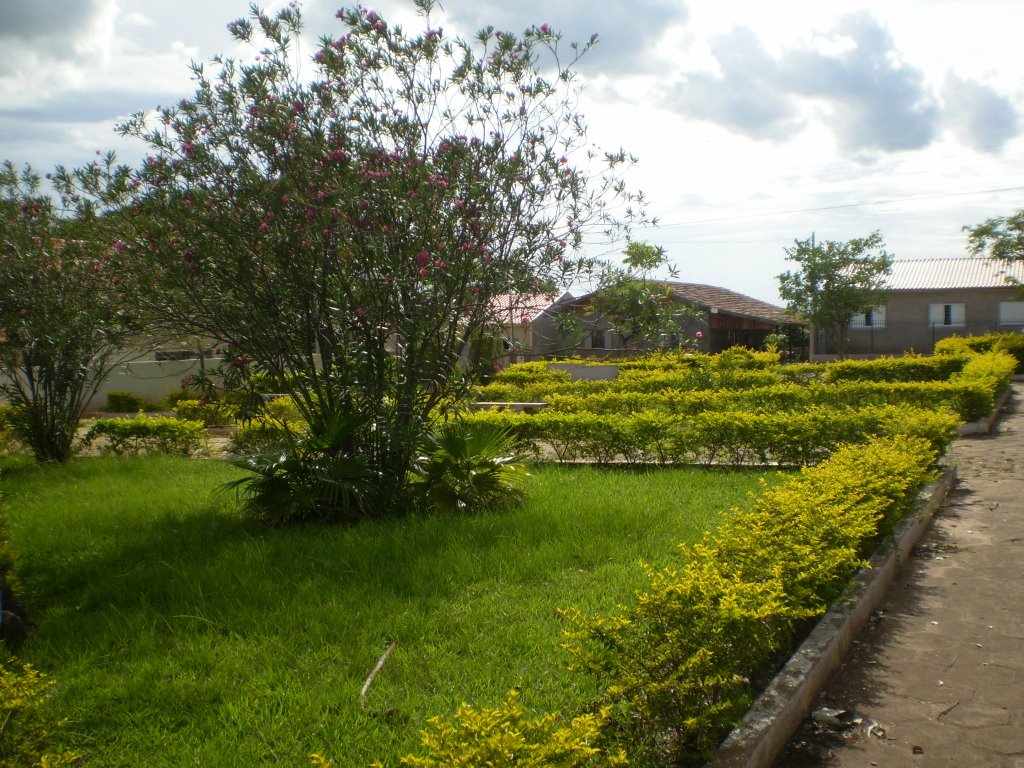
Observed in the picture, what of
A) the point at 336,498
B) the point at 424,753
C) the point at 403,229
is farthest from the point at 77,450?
the point at 424,753

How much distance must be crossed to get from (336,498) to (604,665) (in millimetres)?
4171

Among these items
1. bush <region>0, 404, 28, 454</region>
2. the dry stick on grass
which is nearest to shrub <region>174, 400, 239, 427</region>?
bush <region>0, 404, 28, 454</region>

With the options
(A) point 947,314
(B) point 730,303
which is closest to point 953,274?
(A) point 947,314

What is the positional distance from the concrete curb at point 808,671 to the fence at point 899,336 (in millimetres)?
35222

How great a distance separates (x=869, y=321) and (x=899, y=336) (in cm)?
148

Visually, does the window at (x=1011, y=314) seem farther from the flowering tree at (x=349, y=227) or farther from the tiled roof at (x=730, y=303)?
the flowering tree at (x=349, y=227)

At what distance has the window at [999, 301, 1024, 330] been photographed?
38.6m

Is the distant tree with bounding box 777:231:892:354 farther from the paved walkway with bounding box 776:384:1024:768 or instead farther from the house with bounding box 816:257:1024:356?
the paved walkway with bounding box 776:384:1024:768

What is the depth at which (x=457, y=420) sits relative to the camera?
803 cm

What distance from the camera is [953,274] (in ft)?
136

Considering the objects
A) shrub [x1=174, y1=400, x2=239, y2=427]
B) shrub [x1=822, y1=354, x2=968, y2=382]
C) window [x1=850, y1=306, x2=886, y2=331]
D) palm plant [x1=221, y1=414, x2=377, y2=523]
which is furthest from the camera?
window [x1=850, y1=306, x2=886, y2=331]

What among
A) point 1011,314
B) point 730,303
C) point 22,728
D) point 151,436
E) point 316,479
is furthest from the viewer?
point 730,303

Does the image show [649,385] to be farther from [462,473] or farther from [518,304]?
[462,473]

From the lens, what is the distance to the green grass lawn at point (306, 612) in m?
3.74
